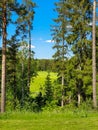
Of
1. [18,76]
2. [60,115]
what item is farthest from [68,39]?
[60,115]

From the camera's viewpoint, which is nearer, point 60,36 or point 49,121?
point 49,121

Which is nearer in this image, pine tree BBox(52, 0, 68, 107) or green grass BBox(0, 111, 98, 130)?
green grass BBox(0, 111, 98, 130)

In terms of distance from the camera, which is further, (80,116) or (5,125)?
(80,116)

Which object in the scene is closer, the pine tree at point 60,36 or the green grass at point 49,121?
the green grass at point 49,121

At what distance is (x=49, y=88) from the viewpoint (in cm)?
5091

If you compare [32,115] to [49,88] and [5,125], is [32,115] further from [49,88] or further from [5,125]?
[49,88]

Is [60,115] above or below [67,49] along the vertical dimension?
below

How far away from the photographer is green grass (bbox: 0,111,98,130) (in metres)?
13.4

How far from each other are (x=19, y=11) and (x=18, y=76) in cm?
2494

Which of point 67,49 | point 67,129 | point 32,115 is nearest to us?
point 67,129

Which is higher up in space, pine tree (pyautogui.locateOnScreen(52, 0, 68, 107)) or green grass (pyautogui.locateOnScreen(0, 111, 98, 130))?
pine tree (pyautogui.locateOnScreen(52, 0, 68, 107))

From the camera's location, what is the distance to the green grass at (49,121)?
13.4m

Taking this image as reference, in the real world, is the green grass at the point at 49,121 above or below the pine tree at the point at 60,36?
below

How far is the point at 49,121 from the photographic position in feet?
48.4
